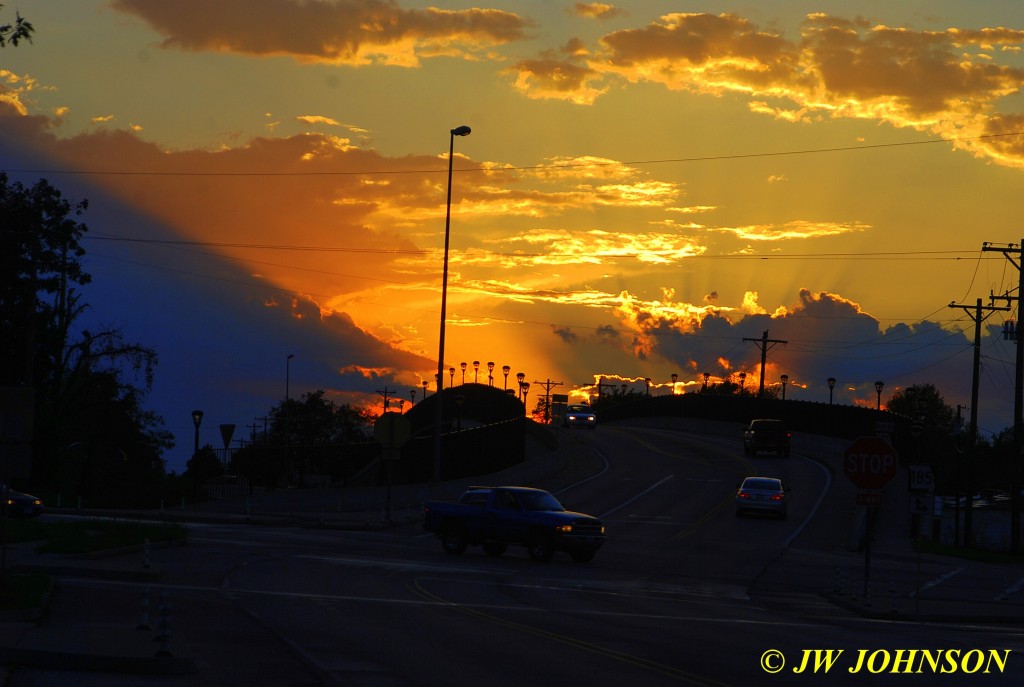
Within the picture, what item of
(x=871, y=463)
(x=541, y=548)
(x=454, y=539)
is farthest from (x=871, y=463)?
(x=454, y=539)

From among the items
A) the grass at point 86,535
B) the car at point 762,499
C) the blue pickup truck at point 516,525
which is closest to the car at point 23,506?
the grass at point 86,535

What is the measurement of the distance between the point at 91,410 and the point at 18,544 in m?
44.0

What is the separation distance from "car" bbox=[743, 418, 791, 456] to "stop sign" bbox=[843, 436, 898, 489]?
170 ft

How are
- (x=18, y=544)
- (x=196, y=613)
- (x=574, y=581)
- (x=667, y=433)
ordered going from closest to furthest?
(x=196, y=613), (x=574, y=581), (x=18, y=544), (x=667, y=433)

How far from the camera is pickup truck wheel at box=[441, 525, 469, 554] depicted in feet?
114

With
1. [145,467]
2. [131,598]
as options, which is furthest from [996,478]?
[131,598]

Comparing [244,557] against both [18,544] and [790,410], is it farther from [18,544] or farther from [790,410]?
[790,410]

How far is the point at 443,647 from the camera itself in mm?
16312

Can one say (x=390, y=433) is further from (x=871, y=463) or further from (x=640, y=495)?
(x=871, y=463)

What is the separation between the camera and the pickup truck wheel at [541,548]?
3306 cm

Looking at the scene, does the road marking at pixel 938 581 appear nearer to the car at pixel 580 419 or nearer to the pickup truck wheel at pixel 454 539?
the pickup truck wheel at pixel 454 539

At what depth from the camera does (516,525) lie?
3366 centimetres

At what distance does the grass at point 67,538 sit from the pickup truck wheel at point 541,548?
954 cm

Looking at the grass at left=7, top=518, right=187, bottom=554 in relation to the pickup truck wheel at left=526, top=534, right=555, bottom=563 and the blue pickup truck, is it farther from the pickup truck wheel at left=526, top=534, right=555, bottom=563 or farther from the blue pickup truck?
the pickup truck wheel at left=526, top=534, right=555, bottom=563
